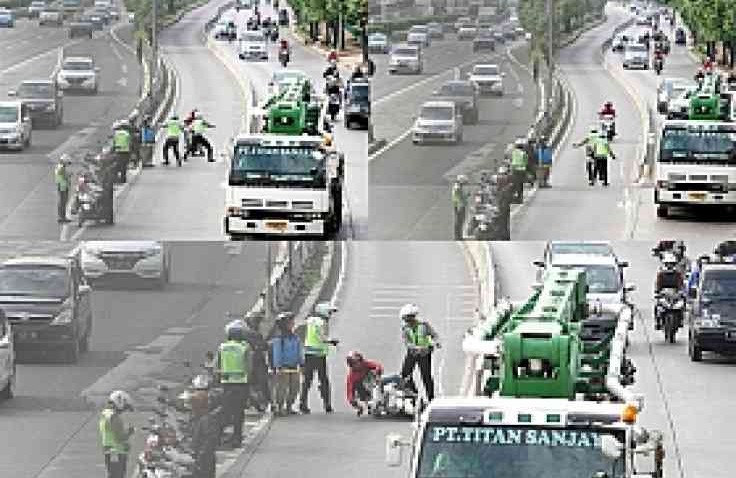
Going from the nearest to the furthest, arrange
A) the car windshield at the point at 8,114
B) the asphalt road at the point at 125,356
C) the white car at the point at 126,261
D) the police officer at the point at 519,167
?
the asphalt road at the point at 125,356, the white car at the point at 126,261, the police officer at the point at 519,167, the car windshield at the point at 8,114

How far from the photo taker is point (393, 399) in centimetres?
2972

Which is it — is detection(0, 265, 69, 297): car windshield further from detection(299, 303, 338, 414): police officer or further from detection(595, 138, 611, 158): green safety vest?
detection(595, 138, 611, 158): green safety vest

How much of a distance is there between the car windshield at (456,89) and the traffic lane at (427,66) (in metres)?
0.38

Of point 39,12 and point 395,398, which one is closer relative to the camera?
point 395,398

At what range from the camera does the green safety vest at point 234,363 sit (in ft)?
93.4

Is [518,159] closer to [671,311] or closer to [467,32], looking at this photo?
[467,32]

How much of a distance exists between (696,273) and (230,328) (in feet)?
38.9

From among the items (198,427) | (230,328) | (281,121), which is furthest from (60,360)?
(281,121)

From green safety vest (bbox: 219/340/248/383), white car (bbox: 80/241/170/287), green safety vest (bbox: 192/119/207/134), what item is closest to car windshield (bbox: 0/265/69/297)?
green safety vest (bbox: 219/340/248/383)

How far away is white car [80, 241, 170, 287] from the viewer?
1556 inches

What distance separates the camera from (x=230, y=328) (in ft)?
97.1

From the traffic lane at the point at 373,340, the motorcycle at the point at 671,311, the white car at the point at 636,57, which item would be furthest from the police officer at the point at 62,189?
the white car at the point at 636,57

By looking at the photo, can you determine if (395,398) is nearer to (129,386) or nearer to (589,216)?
(129,386)

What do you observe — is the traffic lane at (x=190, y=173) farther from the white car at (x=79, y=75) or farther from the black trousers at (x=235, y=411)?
the black trousers at (x=235, y=411)
